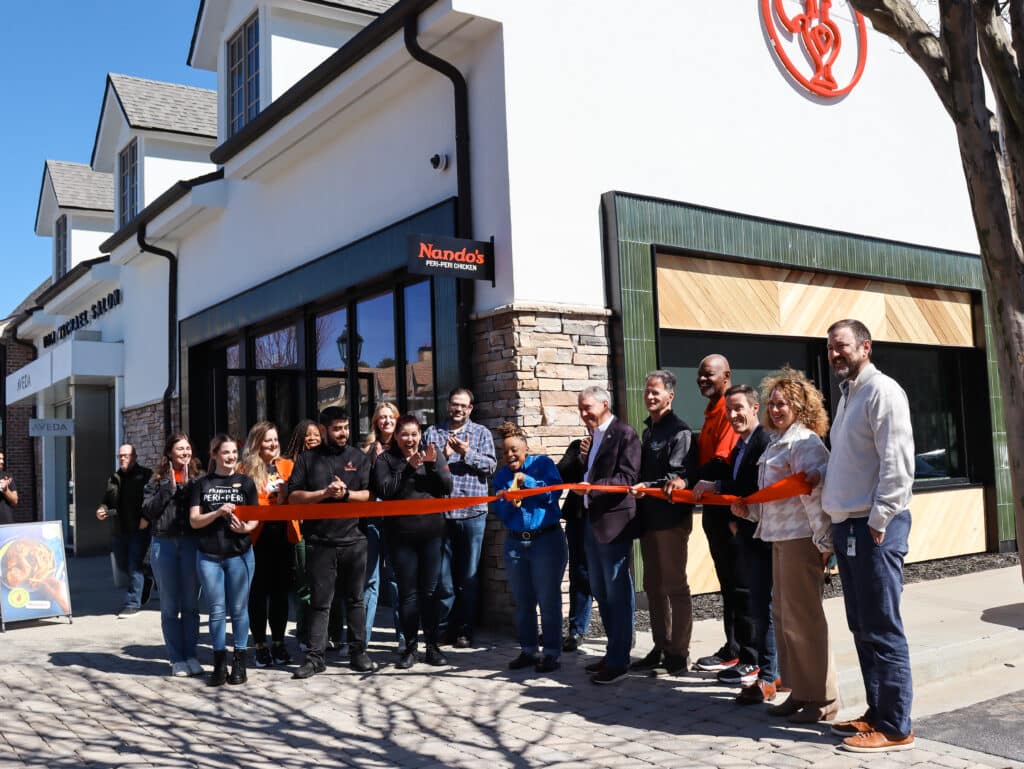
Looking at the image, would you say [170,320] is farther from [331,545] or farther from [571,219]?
[331,545]

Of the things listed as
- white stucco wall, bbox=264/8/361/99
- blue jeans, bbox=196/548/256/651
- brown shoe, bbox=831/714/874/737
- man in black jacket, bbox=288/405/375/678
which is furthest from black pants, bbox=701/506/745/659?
white stucco wall, bbox=264/8/361/99

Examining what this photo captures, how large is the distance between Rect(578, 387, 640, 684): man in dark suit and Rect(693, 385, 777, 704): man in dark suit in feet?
1.67

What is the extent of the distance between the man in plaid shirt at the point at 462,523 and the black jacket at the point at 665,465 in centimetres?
142

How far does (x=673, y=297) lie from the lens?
29.7 feet

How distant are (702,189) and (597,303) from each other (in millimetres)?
1917

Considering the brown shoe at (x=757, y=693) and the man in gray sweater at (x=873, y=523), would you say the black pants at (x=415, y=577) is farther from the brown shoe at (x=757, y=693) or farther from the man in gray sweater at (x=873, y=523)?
the man in gray sweater at (x=873, y=523)

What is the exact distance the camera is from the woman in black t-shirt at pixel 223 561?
6.75m

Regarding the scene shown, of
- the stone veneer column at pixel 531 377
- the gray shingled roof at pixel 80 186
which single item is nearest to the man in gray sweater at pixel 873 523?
the stone veneer column at pixel 531 377

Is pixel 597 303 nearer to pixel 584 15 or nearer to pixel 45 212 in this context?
pixel 584 15

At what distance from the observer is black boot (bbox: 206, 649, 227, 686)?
670cm

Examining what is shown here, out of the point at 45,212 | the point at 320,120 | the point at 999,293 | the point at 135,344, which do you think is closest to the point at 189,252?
the point at 135,344

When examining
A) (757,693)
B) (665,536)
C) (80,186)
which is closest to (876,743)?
(757,693)

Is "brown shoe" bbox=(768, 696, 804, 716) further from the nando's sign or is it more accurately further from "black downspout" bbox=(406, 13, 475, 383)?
the nando's sign

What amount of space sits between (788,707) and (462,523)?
10.00ft
